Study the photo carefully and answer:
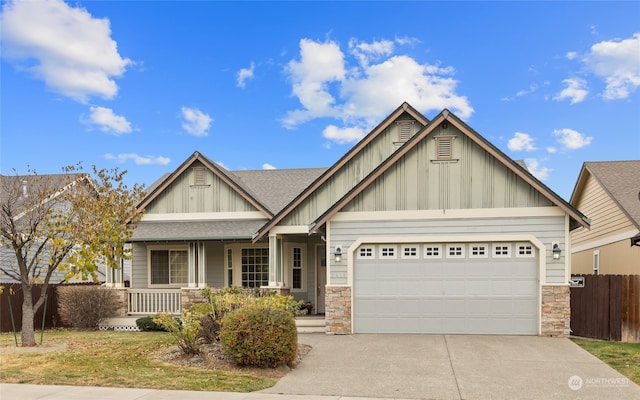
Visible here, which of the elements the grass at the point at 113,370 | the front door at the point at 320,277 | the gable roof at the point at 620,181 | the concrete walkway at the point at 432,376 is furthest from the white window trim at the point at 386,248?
the gable roof at the point at 620,181

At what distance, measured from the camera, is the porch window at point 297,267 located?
17969 mm

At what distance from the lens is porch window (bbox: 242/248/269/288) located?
59.8 ft

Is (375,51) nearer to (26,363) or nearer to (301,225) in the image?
(301,225)

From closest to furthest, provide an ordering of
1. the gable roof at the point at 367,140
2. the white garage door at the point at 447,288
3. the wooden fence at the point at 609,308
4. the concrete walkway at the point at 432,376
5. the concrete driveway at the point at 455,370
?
the concrete walkway at the point at 432,376 < the concrete driveway at the point at 455,370 < the wooden fence at the point at 609,308 < the white garage door at the point at 447,288 < the gable roof at the point at 367,140

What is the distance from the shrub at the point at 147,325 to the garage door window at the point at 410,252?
26.7ft

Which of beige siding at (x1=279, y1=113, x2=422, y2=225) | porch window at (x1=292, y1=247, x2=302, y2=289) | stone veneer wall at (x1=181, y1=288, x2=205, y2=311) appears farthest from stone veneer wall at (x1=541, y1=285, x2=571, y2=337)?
stone veneer wall at (x1=181, y1=288, x2=205, y2=311)

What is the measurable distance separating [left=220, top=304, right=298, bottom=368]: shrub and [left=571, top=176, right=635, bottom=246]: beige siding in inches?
492

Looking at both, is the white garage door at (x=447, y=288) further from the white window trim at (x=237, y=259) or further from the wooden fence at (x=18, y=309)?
the wooden fence at (x=18, y=309)

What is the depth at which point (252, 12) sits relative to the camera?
15797 mm

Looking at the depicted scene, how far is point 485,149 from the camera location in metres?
13.4

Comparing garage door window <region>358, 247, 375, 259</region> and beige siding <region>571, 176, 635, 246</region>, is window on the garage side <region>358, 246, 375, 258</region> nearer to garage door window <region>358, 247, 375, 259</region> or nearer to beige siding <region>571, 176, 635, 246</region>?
garage door window <region>358, 247, 375, 259</region>

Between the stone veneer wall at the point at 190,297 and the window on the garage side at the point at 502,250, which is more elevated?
the window on the garage side at the point at 502,250

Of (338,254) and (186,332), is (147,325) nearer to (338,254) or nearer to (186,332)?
(186,332)

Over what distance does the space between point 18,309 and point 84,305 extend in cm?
227
